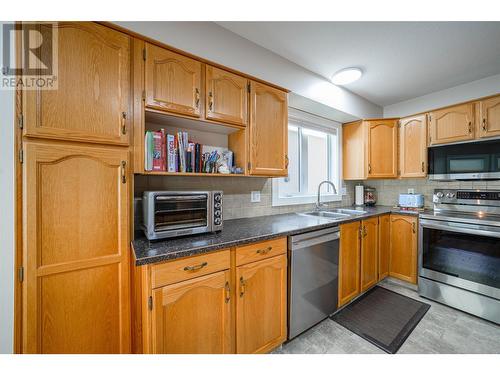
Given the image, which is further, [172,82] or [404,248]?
[404,248]

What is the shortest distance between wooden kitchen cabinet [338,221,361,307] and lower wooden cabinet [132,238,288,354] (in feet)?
2.40

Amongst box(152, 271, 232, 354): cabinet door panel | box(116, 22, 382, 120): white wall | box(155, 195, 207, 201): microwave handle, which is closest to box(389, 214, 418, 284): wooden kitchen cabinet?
box(116, 22, 382, 120): white wall

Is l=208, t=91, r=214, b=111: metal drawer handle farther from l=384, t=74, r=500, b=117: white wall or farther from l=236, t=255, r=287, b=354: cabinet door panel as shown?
l=384, t=74, r=500, b=117: white wall

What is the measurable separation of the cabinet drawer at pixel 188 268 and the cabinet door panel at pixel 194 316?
28mm

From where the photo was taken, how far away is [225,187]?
1919 mm

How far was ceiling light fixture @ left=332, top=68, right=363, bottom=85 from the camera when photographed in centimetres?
204

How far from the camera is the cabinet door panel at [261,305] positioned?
1.29 m

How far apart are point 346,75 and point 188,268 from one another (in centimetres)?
226

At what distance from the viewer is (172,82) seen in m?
1.34

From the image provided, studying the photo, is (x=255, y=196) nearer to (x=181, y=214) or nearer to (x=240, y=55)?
(x=181, y=214)

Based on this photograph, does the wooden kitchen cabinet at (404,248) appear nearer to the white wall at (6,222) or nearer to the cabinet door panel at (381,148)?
the cabinet door panel at (381,148)

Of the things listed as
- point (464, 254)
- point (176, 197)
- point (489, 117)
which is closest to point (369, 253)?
point (464, 254)

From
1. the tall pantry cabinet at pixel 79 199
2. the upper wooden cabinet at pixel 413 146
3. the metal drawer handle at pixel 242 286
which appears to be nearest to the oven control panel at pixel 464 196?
the upper wooden cabinet at pixel 413 146
